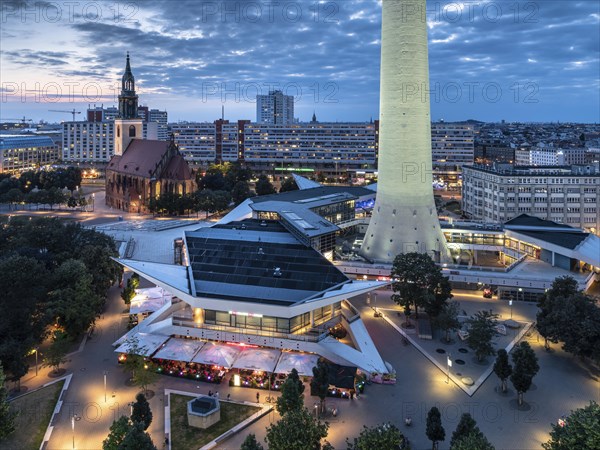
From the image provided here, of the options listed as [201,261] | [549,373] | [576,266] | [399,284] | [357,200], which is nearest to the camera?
[549,373]

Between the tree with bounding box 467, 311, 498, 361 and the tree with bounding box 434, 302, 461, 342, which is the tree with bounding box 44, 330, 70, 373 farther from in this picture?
the tree with bounding box 467, 311, 498, 361

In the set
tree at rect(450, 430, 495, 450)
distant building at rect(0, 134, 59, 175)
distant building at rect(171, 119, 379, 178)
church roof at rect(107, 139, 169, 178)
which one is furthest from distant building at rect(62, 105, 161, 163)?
tree at rect(450, 430, 495, 450)

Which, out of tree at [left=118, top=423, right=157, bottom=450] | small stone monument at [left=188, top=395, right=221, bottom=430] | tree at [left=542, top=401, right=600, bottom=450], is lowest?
small stone monument at [left=188, top=395, right=221, bottom=430]

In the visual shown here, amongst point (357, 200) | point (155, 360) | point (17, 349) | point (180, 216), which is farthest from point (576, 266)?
point (180, 216)

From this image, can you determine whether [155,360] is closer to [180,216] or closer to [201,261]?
[201,261]

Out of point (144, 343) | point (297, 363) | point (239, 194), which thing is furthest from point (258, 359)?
point (239, 194)

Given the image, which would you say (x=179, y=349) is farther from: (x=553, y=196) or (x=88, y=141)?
(x=88, y=141)

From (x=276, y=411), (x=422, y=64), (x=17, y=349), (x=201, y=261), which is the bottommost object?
(x=276, y=411)
